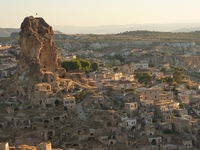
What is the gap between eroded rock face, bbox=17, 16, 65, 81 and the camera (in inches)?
2025

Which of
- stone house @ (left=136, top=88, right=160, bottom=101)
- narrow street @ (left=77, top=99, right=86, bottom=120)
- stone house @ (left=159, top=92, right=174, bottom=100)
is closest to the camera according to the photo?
narrow street @ (left=77, top=99, right=86, bottom=120)

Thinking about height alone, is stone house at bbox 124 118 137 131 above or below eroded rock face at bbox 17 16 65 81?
below

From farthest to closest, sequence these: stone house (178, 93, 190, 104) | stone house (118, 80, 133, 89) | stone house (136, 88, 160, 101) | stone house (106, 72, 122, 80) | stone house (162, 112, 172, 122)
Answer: stone house (106, 72, 122, 80) < stone house (118, 80, 133, 89) < stone house (178, 93, 190, 104) < stone house (136, 88, 160, 101) < stone house (162, 112, 172, 122)

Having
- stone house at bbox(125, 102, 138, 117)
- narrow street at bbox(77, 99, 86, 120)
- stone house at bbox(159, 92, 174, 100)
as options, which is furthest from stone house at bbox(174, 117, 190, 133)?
narrow street at bbox(77, 99, 86, 120)

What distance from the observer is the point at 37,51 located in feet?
172

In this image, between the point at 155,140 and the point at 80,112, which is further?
the point at 80,112

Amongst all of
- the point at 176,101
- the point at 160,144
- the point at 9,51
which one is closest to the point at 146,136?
the point at 160,144

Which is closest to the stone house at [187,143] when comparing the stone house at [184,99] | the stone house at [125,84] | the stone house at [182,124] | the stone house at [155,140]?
the stone house at [182,124]

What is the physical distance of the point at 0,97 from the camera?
169 feet

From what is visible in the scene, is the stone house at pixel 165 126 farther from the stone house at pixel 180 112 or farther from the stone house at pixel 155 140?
the stone house at pixel 180 112

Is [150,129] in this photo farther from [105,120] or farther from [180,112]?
[180,112]

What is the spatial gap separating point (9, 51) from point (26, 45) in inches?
1645

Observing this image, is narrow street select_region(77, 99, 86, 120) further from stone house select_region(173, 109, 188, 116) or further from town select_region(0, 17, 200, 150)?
stone house select_region(173, 109, 188, 116)

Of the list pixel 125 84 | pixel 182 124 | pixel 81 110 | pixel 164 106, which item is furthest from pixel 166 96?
pixel 81 110
